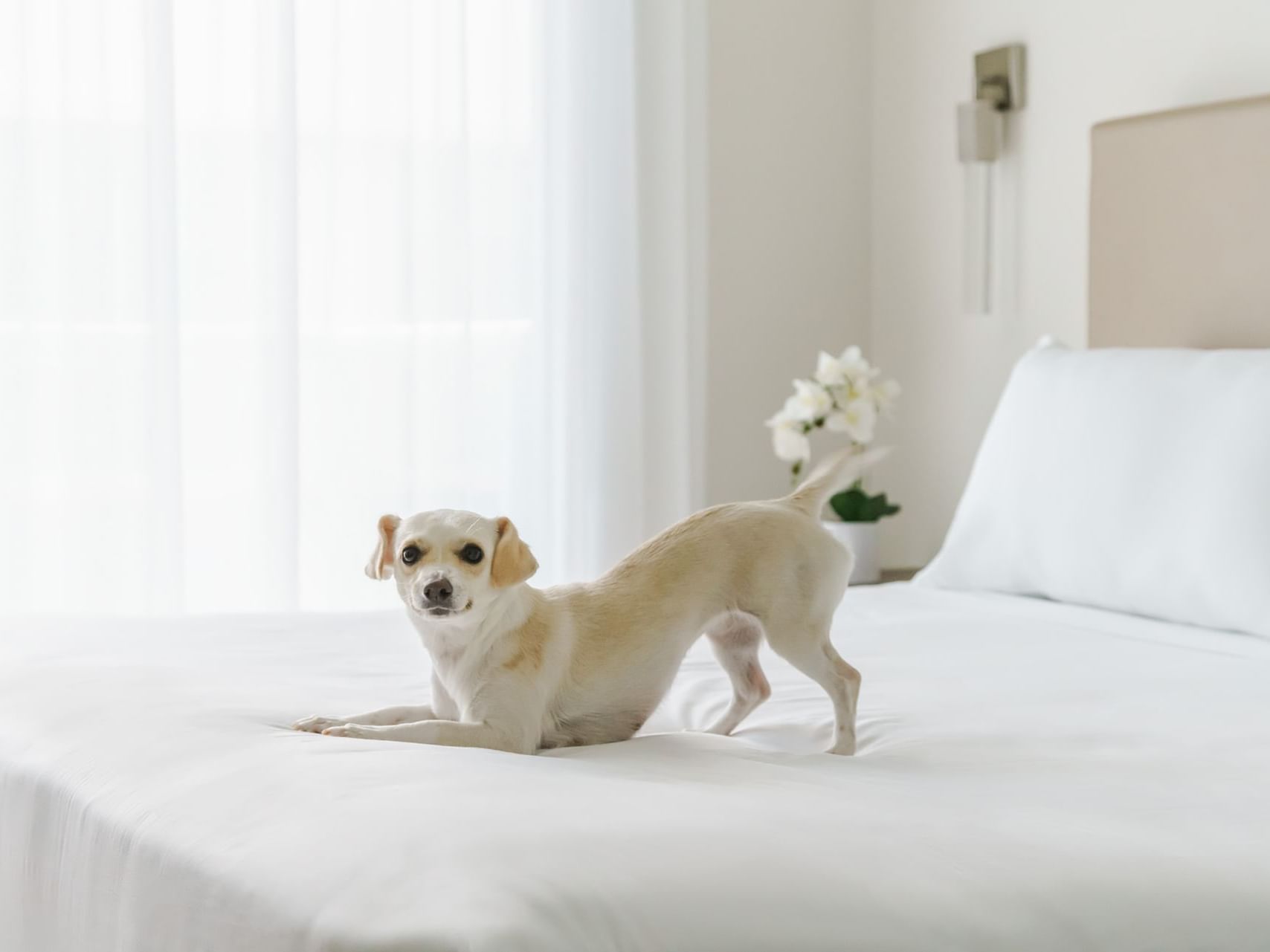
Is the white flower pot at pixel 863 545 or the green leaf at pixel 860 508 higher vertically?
the green leaf at pixel 860 508

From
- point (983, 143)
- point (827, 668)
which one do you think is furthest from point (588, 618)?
point (983, 143)

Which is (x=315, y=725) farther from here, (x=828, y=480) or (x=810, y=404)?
(x=810, y=404)

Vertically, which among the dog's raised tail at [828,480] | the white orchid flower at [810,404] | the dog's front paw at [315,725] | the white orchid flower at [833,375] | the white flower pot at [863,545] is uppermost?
the white orchid flower at [833,375]

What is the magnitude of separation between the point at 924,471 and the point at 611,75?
118cm

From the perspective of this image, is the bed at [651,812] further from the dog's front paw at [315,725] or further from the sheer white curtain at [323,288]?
the sheer white curtain at [323,288]

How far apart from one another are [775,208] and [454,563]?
8.14 feet

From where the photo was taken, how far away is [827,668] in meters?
1.34

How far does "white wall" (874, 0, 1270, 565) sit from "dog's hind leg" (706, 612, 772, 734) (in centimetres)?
165

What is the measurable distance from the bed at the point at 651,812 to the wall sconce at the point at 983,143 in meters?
1.43

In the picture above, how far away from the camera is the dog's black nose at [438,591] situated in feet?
3.86

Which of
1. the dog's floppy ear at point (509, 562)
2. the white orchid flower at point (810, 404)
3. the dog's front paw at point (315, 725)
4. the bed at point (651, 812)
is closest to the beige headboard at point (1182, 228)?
the white orchid flower at point (810, 404)

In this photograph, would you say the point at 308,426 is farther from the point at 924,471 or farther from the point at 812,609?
the point at 812,609

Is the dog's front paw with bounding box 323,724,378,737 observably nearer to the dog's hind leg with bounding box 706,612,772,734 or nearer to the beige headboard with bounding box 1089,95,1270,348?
the dog's hind leg with bounding box 706,612,772,734

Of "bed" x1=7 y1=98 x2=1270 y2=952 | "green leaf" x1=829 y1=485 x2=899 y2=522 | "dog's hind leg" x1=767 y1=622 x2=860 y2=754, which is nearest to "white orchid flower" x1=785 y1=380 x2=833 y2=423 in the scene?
"green leaf" x1=829 y1=485 x2=899 y2=522
